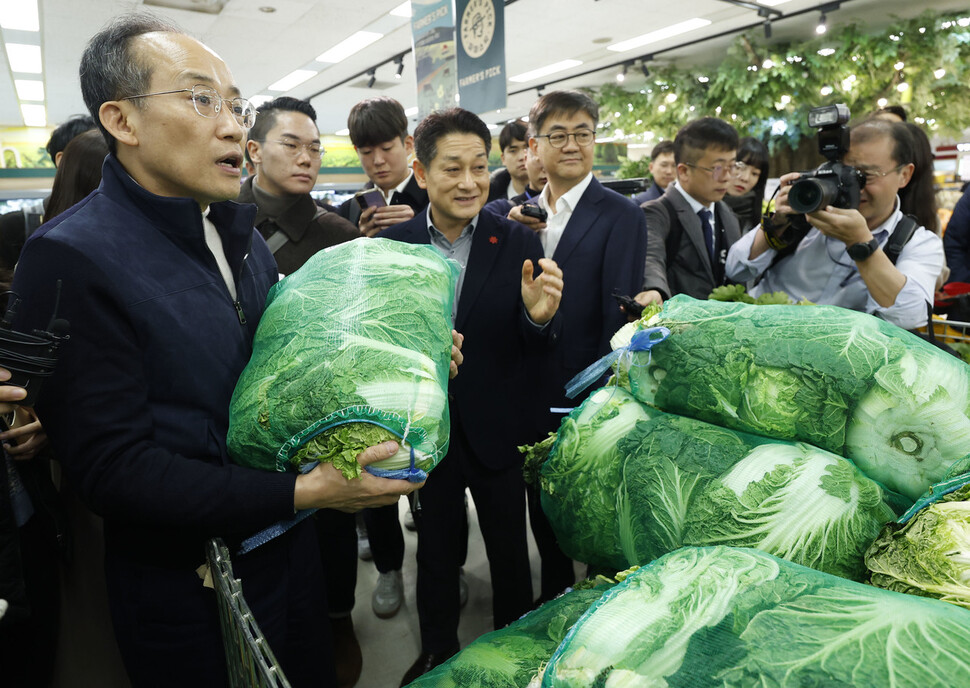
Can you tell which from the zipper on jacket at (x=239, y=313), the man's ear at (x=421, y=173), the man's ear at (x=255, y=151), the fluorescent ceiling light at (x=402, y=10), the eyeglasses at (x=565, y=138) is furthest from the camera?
the fluorescent ceiling light at (x=402, y=10)

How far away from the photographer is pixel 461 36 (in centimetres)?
314

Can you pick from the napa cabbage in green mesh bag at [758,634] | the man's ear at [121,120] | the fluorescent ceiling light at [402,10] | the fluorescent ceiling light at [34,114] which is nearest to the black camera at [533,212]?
the man's ear at [121,120]

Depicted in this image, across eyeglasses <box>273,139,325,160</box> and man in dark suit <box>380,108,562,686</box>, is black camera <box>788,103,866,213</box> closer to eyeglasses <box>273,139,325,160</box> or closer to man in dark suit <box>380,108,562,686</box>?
man in dark suit <box>380,108,562,686</box>

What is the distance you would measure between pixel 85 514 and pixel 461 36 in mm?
2725

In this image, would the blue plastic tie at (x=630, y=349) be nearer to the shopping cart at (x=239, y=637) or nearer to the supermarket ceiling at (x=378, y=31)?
the shopping cart at (x=239, y=637)

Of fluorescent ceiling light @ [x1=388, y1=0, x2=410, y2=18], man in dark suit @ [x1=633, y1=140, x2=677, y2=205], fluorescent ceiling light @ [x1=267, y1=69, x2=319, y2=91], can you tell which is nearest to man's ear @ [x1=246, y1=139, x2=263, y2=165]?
man in dark suit @ [x1=633, y1=140, x2=677, y2=205]

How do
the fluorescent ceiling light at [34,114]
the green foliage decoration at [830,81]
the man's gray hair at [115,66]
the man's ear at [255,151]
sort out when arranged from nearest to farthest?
the man's gray hair at [115,66], the man's ear at [255,151], the green foliage decoration at [830,81], the fluorescent ceiling light at [34,114]

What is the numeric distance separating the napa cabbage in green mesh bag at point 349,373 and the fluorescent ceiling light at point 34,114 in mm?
13746

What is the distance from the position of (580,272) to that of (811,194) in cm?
83

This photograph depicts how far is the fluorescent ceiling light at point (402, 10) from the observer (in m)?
6.98

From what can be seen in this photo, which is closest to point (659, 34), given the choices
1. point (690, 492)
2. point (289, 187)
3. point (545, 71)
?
point (545, 71)

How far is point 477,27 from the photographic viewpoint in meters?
3.05

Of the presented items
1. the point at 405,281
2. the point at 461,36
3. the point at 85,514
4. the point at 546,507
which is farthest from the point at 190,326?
the point at 461,36

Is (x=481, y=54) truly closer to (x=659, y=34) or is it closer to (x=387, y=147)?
(x=387, y=147)
